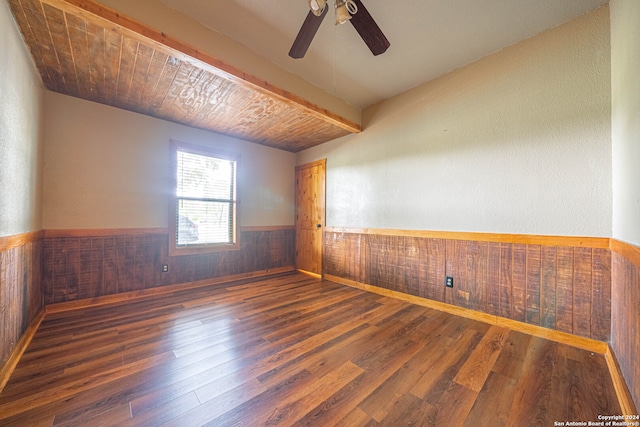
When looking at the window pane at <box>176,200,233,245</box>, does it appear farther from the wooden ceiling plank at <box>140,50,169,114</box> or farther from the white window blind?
the wooden ceiling plank at <box>140,50,169,114</box>

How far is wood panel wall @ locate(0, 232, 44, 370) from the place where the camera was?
5.32 ft

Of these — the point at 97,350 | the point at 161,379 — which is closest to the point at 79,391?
the point at 161,379

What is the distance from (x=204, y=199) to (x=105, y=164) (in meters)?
1.26

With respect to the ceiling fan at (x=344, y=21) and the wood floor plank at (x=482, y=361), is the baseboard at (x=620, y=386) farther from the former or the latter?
the ceiling fan at (x=344, y=21)

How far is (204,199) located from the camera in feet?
12.6

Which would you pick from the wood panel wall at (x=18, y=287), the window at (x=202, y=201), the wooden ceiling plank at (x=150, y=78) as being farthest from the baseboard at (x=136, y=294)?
the wooden ceiling plank at (x=150, y=78)

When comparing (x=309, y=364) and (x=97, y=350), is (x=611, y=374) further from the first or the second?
(x=97, y=350)

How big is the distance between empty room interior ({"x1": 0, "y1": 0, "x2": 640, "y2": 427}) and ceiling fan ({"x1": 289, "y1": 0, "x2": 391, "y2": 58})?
0.05 ft

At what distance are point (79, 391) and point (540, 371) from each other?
9.74 ft

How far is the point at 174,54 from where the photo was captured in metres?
2.02

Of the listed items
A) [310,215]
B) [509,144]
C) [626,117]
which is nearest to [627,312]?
[626,117]

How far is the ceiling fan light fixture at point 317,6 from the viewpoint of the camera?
1.48 meters

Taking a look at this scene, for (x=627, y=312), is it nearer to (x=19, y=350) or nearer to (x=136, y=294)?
(x=19, y=350)

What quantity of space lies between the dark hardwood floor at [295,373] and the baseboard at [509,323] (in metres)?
0.10
